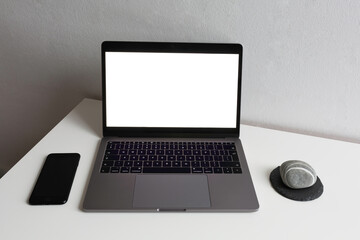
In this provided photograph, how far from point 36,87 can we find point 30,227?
0.56 meters

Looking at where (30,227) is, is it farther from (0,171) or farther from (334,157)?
(0,171)

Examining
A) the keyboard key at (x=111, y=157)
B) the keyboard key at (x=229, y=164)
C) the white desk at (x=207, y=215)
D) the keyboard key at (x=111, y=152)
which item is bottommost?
the white desk at (x=207, y=215)

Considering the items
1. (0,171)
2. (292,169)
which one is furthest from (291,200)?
(0,171)

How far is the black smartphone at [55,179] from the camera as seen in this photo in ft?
2.29

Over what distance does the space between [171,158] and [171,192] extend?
0.37 ft

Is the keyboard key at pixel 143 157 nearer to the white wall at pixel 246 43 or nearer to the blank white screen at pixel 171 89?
the blank white screen at pixel 171 89

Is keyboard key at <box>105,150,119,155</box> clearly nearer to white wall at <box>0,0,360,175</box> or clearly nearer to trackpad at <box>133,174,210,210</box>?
trackpad at <box>133,174,210,210</box>

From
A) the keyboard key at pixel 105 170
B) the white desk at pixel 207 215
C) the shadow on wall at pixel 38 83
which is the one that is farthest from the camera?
the shadow on wall at pixel 38 83

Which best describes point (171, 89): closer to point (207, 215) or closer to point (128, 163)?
point (128, 163)

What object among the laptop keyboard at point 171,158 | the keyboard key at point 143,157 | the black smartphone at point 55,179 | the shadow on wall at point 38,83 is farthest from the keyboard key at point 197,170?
the shadow on wall at point 38,83

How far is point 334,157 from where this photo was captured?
2.85 ft

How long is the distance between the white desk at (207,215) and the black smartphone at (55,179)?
0.04ft

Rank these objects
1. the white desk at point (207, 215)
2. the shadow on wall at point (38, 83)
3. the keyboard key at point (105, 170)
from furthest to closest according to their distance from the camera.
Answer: the shadow on wall at point (38, 83), the keyboard key at point (105, 170), the white desk at point (207, 215)

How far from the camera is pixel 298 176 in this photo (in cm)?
73
